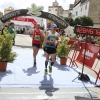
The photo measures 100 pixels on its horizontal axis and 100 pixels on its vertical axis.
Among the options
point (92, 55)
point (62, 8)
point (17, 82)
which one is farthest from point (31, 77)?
point (62, 8)

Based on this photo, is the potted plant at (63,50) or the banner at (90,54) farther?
the potted plant at (63,50)

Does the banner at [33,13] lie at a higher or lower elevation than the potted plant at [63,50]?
higher

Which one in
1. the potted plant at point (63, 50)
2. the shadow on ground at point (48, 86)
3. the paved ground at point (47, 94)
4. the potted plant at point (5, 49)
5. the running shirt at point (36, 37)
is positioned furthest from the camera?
the potted plant at point (63, 50)

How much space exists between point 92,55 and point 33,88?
2.57 meters

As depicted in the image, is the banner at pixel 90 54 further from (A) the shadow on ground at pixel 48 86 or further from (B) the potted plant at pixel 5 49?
(B) the potted plant at pixel 5 49

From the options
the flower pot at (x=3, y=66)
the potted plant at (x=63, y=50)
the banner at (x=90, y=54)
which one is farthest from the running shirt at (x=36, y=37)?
the banner at (x=90, y=54)

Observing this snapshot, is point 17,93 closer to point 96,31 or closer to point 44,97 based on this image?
point 44,97

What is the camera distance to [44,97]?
4.45m

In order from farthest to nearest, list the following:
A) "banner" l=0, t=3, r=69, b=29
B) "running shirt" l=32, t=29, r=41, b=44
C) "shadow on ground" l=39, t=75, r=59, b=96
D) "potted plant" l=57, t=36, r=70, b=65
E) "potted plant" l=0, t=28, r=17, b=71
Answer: "banner" l=0, t=3, r=69, b=29 → "potted plant" l=57, t=36, r=70, b=65 → "running shirt" l=32, t=29, r=41, b=44 → "potted plant" l=0, t=28, r=17, b=71 → "shadow on ground" l=39, t=75, r=59, b=96

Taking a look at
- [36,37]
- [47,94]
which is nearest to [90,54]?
[36,37]

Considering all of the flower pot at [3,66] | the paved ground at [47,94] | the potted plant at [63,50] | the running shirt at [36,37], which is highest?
the running shirt at [36,37]

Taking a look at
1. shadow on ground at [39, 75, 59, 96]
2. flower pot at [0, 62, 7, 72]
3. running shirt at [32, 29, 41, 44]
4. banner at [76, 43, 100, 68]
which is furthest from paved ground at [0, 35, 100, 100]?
running shirt at [32, 29, 41, 44]

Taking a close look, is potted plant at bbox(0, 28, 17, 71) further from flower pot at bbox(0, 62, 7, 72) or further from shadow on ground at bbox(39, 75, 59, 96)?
shadow on ground at bbox(39, 75, 59, 96)

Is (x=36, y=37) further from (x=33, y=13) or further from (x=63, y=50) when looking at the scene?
(x=33, y=13)
